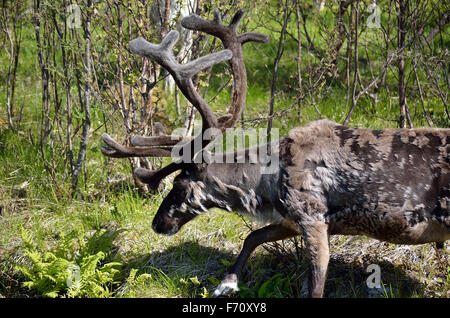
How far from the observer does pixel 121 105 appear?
19.2 feet

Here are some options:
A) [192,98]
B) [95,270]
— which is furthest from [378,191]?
[95,270]

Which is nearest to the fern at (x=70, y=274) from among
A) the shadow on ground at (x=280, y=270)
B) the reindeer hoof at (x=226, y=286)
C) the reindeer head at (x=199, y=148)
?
the shadow on ground at (x=280, y=270)

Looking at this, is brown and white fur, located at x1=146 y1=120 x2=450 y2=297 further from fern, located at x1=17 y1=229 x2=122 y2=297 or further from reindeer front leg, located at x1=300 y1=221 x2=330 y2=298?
fern, located at x1=17 y1=229 x2=122 y2=297

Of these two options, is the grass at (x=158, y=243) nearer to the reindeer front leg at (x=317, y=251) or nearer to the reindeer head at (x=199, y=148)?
the reindeer front leg at (x=317, y=251)

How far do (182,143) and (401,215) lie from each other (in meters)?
1.62

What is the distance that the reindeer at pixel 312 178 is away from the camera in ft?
12.2

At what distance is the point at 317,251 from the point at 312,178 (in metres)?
0.49

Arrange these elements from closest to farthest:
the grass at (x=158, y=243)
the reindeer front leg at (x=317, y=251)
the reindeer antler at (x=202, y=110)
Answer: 1. the reindeer front leg at (x=317, y=251)
2. the reindeer antler at (x=202, y=110)
3. the grass at (x=158, y=243)

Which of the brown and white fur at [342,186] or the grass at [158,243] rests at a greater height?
the brown and white fur at [342,186]

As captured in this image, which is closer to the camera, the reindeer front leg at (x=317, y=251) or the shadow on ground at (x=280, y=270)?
the reindeer front leg at (x=317, y=251)

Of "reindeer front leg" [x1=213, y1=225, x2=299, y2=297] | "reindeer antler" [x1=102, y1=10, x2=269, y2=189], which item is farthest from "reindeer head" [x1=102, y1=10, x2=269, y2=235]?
"reindeer front leg" [x1=213, y1=225, x2=299, y2=297]

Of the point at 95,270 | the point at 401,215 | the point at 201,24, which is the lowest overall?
the point at 95,270

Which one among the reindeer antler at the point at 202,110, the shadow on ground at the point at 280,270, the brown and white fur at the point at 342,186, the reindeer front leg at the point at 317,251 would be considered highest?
the reindeer antler at the point at 202,110

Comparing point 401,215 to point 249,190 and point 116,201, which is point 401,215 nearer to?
point 249,190
